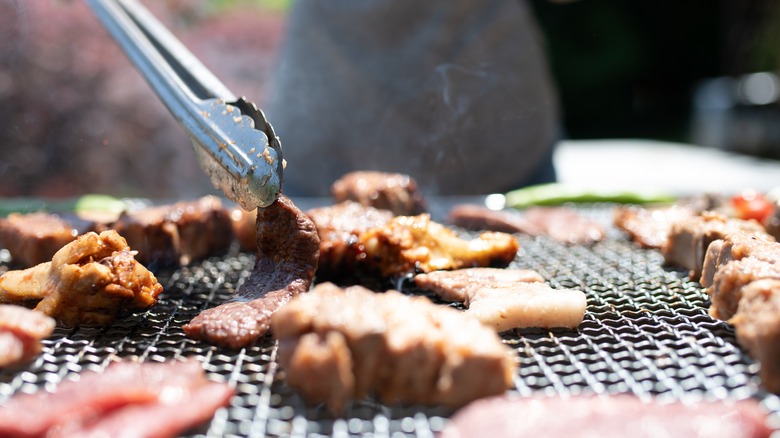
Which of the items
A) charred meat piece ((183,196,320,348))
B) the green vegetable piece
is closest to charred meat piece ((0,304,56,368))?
charred meat piece ((183,196,320,348))

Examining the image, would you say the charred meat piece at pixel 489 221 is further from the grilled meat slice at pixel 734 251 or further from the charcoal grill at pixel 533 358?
the grilled meat slice at pixel 734 251

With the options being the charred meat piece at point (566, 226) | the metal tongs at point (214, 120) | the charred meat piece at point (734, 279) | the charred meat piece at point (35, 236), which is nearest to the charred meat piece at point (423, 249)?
the metal tongs at point (214, 120)

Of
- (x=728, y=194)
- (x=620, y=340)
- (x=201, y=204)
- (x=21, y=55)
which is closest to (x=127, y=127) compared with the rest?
(x=21, y=55)

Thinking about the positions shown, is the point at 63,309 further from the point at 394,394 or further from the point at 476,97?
the point at 476,97

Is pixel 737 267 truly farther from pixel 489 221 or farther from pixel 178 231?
pixel 178 231

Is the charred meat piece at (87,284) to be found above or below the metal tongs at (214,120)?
below

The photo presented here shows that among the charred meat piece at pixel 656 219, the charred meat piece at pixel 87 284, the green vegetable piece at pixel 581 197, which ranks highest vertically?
the green vegetable piece at pixel 581 197

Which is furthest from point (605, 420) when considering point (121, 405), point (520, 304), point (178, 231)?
point (178, 231)
